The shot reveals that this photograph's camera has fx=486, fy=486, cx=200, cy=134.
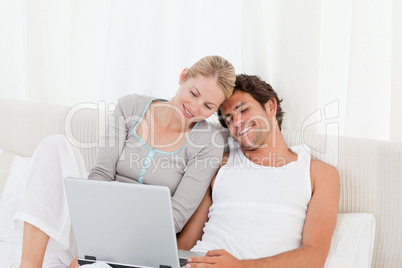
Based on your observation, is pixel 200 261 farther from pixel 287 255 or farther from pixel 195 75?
pixel 195 75

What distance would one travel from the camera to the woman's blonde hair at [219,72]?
167 cm

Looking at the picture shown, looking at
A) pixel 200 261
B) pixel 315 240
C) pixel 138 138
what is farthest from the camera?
pixel 138 138

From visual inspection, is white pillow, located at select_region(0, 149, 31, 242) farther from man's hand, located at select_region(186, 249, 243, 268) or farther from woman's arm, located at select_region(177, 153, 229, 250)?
man's hand, located at select_region(186, 249, 243, 268)

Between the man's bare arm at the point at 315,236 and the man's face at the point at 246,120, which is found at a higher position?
the man's face at the point at 246,120

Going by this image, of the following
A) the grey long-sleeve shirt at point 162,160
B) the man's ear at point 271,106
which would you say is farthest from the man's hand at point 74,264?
the man's ear at point 271,106

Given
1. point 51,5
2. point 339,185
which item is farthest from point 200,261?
point 51,5

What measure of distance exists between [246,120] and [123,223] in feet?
2.07

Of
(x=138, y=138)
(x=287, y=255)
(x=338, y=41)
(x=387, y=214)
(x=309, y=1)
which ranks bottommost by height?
(x=287, y=255)

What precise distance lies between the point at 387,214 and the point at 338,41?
2.16 feet

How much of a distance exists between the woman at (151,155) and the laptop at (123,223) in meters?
0.19

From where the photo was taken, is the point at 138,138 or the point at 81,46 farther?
the point at 81,46

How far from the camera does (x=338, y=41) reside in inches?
72.1

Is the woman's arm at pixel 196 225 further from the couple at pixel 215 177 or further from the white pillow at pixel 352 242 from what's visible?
the white pillow at pixel 352 242

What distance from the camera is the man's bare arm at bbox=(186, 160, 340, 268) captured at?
4.72 ft
